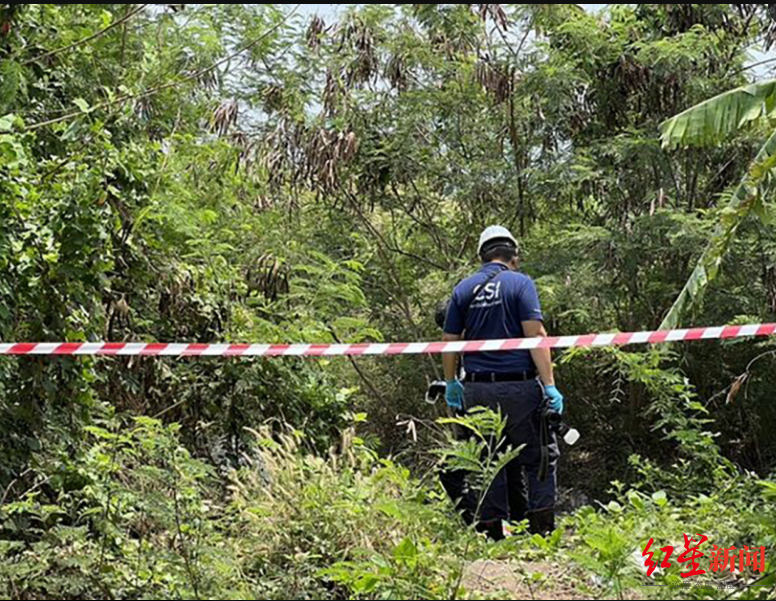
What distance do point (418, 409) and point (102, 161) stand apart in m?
9.17

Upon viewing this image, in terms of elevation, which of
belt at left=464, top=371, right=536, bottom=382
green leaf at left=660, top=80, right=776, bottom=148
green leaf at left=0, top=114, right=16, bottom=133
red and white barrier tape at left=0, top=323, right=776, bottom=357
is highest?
green leaf at left=0, top=114, right=16, bottom=133

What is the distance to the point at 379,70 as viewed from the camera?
41.0 ft

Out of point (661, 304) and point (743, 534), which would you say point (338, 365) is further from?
point (743, 534)

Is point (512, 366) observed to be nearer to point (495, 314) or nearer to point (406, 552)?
point (495, 314)

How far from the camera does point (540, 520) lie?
548 cm

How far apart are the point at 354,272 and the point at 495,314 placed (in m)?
5.80

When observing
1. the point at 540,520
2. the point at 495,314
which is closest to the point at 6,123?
the point at 495,314

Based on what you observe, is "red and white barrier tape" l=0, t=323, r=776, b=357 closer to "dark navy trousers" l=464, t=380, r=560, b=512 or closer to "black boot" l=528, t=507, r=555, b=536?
"dark navy trousers" l=464, t=380, r=560, b=512

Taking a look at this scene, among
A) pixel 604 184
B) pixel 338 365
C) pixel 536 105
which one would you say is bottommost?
pixel 338 365

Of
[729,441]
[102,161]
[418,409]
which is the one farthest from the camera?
[418,409]

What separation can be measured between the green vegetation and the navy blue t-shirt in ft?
1.83

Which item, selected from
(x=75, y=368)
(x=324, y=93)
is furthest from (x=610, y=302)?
(x=75, y=368)

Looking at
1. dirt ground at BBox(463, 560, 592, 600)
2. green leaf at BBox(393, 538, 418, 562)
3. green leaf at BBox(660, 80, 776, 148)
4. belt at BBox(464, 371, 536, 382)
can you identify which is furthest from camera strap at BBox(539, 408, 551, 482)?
green leaf at BBox(660, 80, 776, 148)

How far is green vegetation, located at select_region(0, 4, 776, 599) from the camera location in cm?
441
